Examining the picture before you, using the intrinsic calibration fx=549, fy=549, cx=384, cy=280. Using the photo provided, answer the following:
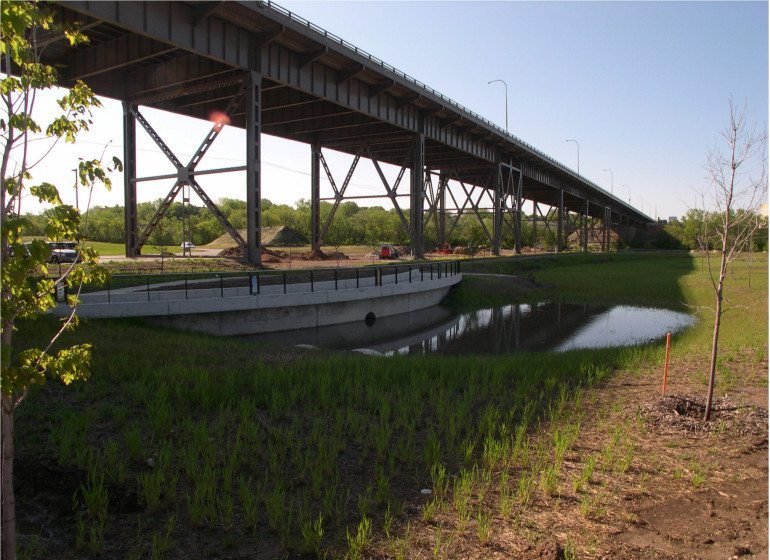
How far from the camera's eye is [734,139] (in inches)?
289

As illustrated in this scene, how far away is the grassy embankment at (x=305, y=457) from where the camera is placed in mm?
4844

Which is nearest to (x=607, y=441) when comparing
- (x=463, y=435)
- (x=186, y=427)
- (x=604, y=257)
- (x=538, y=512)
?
(x=463, y=435)

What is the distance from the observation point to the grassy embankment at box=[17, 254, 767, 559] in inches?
191

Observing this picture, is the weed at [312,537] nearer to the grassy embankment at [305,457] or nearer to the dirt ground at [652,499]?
the grassy embankment at [305,457]

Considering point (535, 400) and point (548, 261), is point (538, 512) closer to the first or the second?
point (535, 400)

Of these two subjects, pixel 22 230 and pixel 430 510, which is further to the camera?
pixel 430 510

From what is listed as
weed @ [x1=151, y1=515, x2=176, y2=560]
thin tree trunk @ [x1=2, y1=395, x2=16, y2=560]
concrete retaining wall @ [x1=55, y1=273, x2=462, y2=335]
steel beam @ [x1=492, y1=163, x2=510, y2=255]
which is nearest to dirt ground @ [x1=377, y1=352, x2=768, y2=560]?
weed @ [x1=151, y1=515, x2=176, y2=560]

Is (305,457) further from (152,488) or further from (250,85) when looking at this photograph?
(250,85)

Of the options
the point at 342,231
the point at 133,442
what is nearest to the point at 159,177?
the point at 133,442

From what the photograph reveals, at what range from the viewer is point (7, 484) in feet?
12.0

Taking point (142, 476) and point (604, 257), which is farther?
point (604, 257)

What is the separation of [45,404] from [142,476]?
3.04 m

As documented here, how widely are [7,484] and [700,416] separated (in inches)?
319

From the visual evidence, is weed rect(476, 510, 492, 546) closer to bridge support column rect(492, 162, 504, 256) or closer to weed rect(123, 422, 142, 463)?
weed rect(123, 422, 142, 463)
